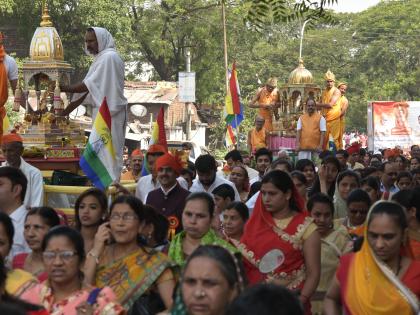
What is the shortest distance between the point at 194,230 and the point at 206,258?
2119mm

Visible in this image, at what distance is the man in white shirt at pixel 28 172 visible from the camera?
8380 mm

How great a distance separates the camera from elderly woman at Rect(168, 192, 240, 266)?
6.32 metres

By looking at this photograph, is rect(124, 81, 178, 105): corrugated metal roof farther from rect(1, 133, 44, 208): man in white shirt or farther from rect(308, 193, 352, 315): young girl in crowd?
rect(308, 193, 352, 315): young girl in crowd

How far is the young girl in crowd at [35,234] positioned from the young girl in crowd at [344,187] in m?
3.91

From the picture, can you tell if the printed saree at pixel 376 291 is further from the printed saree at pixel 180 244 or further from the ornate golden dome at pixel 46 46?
the ornate golden dome at pixel 46 46

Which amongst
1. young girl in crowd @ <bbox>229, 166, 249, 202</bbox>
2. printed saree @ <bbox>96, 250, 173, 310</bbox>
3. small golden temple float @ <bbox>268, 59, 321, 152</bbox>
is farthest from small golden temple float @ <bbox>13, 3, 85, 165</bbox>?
small golden temple float @ <bbox>268, 59, 321, 152</bbox>

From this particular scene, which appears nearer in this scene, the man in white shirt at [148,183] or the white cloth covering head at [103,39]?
the white cloth covering head at [103,39]

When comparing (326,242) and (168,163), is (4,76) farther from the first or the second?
(326,242)

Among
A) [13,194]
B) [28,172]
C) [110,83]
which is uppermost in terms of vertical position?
[110,83]

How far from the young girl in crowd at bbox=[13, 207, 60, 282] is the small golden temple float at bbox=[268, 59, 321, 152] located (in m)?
13.1

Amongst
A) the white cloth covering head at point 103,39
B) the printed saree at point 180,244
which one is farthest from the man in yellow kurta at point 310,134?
the printed saree at point 180,244

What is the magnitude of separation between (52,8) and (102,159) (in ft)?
89.6

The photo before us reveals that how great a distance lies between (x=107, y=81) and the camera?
9.51 m

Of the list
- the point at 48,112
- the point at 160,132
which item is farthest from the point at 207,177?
the point at 48,112
